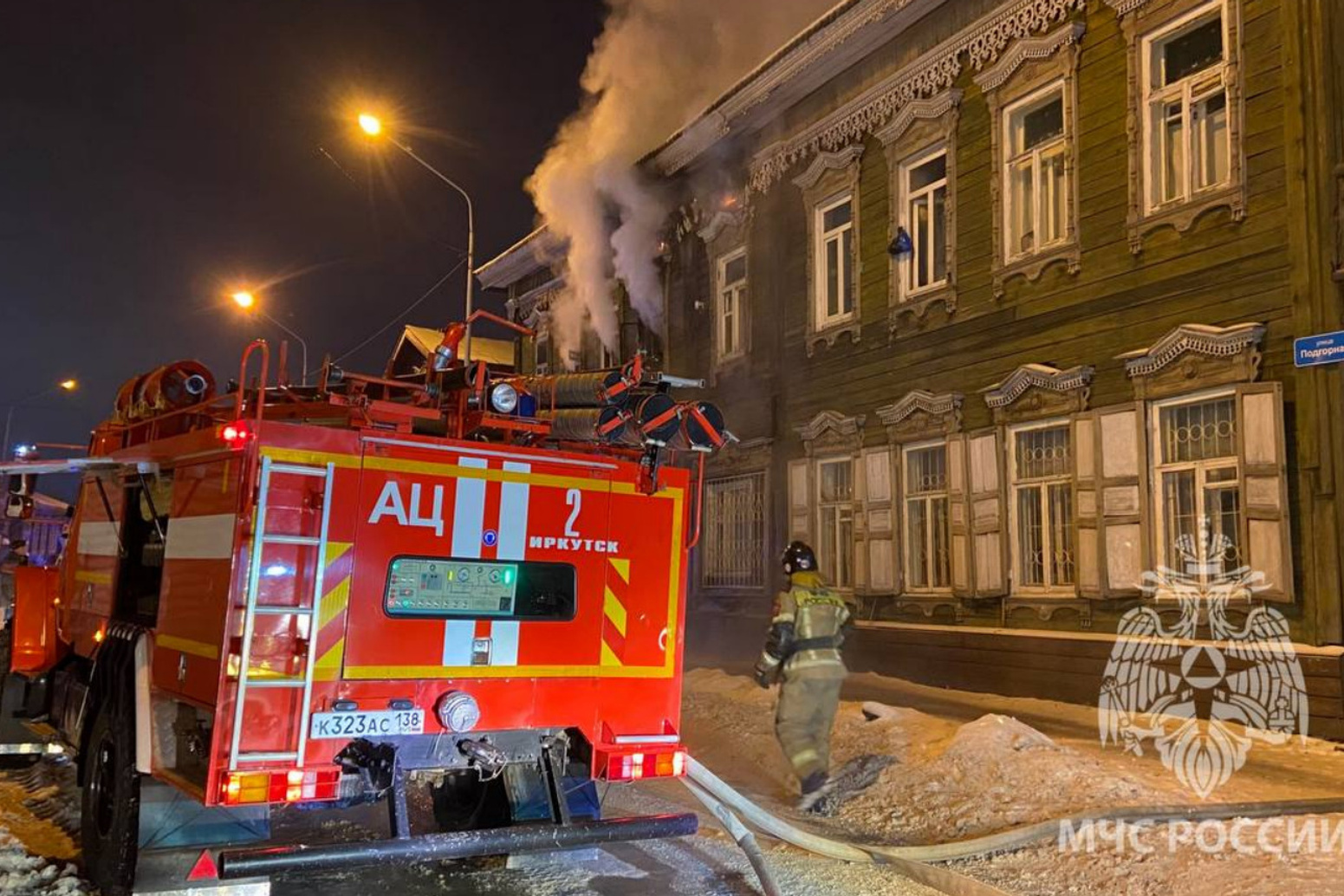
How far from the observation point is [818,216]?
14.9 meters

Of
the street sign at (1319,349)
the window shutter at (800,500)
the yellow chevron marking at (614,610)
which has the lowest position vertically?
the yellow chevron marking at (614,610)

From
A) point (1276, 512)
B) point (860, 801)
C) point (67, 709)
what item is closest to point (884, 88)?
point (1276, 512)

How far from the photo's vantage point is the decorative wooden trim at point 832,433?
13.8 metres

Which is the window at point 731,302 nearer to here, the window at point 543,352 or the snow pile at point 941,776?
the window at point 543,352

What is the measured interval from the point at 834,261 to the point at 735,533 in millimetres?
4624

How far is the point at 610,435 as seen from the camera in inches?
208

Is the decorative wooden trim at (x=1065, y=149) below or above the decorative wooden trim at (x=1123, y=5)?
below

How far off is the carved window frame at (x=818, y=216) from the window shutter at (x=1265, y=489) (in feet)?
19.0

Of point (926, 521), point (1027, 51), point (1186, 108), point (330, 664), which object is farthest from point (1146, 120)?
point (330, 664)

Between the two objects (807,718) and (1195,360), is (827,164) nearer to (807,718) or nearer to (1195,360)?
(1195,360)

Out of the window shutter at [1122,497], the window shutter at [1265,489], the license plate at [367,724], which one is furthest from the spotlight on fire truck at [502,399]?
the window shutter at [1122,497]

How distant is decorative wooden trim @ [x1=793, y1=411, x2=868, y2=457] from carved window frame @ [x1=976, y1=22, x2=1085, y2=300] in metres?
2.80

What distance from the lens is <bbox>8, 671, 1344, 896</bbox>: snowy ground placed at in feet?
17.1

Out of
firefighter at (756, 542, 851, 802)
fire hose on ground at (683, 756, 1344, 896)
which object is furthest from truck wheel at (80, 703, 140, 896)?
firefighter at (756, 542, 851, 802)
